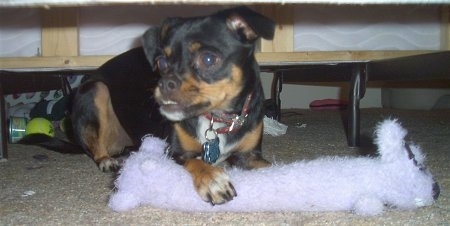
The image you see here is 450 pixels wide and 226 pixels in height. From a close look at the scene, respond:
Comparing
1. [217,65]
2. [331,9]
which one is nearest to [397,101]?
[331,9]

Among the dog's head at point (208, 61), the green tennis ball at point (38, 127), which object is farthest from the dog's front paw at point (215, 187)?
the green tennis ball at point (38, 127)

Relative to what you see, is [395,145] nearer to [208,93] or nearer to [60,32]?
[208,93]

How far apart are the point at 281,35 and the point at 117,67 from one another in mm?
799

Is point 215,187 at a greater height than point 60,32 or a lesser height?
lesser

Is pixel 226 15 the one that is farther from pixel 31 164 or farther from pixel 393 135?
pixel 31 164

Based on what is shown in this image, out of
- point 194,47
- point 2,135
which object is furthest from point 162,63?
point 2,135

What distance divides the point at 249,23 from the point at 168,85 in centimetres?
33

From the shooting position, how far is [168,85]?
1.38m

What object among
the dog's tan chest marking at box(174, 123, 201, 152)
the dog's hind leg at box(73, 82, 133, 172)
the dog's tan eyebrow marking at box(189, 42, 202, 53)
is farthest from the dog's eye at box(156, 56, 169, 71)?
the dog's hind leg at box(73, 82, 133, 172)

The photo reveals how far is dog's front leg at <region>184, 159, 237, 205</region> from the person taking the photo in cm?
114

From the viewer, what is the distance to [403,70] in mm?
1808

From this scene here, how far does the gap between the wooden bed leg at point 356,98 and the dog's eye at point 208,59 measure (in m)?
0.91

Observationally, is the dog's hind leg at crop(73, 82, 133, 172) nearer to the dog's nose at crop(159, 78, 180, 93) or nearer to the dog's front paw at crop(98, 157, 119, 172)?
the dog's front paw at crop(98, 157, 119, 172)

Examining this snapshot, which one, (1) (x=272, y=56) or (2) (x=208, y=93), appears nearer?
(2) (x=208, y=93)
